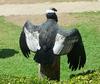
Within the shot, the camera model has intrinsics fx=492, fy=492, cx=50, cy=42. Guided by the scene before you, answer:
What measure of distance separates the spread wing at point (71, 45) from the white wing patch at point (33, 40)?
26cm

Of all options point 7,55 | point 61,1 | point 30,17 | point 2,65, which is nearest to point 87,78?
point 2,65

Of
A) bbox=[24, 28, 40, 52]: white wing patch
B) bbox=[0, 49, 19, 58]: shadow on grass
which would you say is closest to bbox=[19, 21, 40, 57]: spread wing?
bbox=[24, 28, 40, 52]: white wing patch

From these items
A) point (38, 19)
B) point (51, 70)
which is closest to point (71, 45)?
point (51, 70)

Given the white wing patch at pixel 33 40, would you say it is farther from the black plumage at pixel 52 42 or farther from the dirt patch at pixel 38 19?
the dirt patch at pixel 38 19

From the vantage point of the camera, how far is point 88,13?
15641 mm

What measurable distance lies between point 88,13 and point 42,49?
9.44 meters

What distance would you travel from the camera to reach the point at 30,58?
1076 cm

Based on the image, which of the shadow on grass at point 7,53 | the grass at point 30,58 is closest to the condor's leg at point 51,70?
the grass at point 30,58

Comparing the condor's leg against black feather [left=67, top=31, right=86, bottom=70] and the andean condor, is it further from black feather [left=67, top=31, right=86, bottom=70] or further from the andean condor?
black feather [left=67, top=31, right=86, bottom=70]

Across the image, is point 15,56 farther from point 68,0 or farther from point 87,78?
point 68,0

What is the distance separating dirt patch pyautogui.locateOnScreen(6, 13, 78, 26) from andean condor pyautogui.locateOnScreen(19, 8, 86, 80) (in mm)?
7675

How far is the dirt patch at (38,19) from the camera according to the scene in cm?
1442

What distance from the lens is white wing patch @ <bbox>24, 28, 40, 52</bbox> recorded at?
6422 millimetres

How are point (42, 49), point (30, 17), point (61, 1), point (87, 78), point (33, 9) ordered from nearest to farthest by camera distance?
point (87, 78) → point (42, 49) → point (30, 17) → point (33, 9) → point (61, 1)
